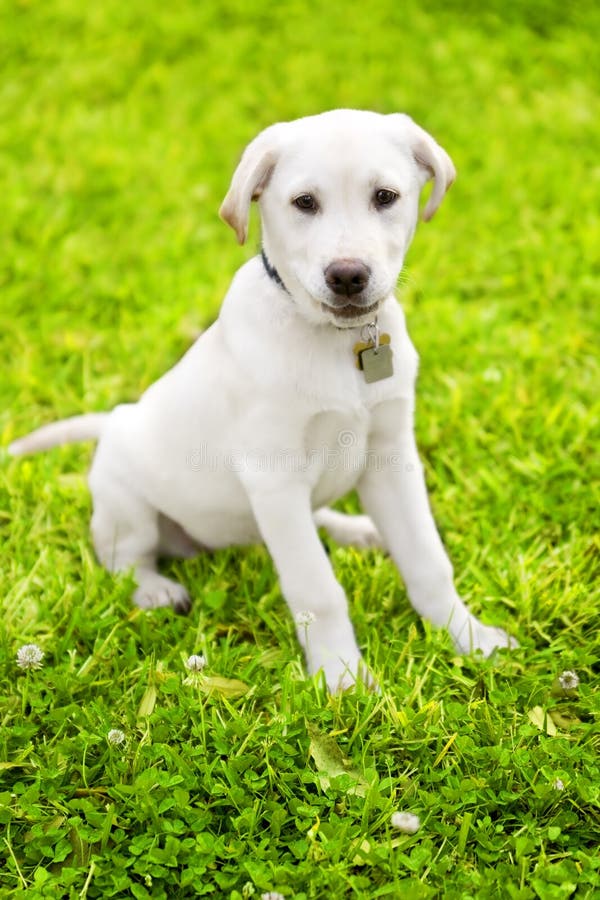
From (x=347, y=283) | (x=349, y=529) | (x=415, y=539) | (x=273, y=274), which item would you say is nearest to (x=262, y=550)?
(x=349, y=529)

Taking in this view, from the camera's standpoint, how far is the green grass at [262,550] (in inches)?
98.6

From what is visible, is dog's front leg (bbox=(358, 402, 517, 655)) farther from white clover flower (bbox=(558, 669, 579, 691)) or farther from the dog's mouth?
the dog's mouth

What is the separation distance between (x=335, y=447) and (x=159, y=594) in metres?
0.92

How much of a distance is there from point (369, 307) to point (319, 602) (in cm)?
88

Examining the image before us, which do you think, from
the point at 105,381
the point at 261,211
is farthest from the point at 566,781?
the point at 105,381

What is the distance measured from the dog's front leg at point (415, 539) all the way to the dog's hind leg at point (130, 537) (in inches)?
30.5

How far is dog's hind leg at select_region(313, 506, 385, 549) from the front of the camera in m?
3.77

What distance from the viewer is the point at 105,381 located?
4.69 m

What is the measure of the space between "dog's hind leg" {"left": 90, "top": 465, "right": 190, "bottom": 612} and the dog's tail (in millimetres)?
410

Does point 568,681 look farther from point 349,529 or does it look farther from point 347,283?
point 347,283

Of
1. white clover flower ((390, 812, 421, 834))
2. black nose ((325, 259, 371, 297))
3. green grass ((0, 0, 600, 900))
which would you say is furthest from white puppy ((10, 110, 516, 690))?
white clover flower ((390, 812, 421, 834))

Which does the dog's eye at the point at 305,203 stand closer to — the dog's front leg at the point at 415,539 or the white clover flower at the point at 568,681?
the dog's front leg at the point at 415,539

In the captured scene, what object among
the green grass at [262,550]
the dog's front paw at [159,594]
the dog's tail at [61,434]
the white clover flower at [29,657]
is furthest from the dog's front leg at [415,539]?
the dog's tail at [61,434]

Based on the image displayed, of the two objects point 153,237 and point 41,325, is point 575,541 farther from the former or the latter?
point 153,237
